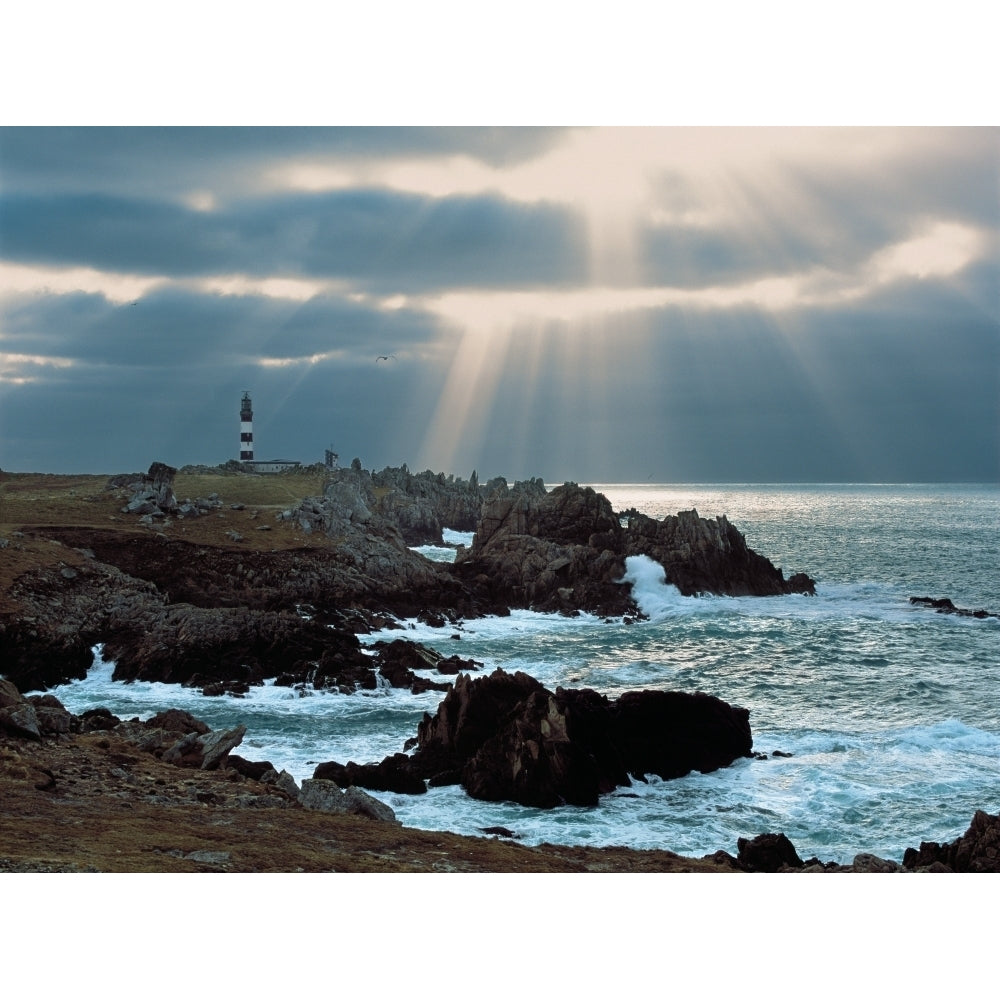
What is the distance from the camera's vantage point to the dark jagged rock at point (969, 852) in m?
13.6

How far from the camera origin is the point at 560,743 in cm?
1816

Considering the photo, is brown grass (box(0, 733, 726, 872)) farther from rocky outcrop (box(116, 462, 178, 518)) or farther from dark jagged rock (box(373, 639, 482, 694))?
rocky outcrop (box(116, 462, 178, 518))

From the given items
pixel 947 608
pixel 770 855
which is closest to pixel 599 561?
pixel 947 608

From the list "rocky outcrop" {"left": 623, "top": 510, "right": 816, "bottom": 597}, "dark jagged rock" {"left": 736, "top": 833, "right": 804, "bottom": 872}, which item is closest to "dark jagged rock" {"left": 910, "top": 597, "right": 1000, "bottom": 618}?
"rocky outcrop" {"left": 623, "top": 510, "right": 816, "bottom": 597}

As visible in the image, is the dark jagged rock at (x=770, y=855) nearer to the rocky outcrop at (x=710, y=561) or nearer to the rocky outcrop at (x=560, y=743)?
the rocky outcrop at (x=560, y=743)

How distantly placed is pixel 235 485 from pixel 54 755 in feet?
124

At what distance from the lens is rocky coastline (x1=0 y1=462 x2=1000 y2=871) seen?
49.8 feet

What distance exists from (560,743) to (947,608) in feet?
78.0

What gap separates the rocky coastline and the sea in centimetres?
86

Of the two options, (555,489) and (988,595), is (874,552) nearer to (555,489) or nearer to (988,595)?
(988,595)

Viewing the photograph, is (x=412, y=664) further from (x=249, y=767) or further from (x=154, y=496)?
(x=154, y=496)

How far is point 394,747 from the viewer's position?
70.9ft

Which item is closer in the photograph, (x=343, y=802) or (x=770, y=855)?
(x=770, y=855)
